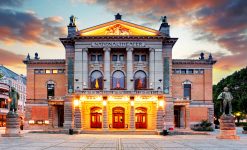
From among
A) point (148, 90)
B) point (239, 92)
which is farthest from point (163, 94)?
point (239, 92)

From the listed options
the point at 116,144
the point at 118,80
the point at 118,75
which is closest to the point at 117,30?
the point at 118,75

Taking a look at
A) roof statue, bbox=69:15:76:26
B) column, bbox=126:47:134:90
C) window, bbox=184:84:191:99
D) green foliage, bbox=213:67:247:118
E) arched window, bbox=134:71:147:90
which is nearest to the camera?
column, bbox=126:47:134:90

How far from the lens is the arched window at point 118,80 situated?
69.5 metres

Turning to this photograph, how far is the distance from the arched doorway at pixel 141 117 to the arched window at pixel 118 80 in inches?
208

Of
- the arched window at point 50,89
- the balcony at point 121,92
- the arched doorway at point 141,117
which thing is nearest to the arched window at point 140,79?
the arched doorway at point 141,117

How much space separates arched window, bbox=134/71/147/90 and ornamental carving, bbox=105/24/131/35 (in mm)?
7491

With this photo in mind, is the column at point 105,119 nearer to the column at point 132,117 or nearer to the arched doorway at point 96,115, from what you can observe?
the column at point 132,117

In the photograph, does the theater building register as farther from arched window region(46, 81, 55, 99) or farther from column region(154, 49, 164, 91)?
arched window region(46, 81, 55, 99)

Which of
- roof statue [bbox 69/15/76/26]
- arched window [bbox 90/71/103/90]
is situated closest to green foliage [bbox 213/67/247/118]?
arched window [bbox 90/71/103/90]

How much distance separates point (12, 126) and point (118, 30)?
2984cm

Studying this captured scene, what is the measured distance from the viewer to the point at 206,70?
7481 cm

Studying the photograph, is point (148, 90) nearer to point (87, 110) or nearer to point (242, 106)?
point (87, 110)

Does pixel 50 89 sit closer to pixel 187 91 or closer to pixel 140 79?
pixel 140 79

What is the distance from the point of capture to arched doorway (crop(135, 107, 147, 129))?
229 ft
